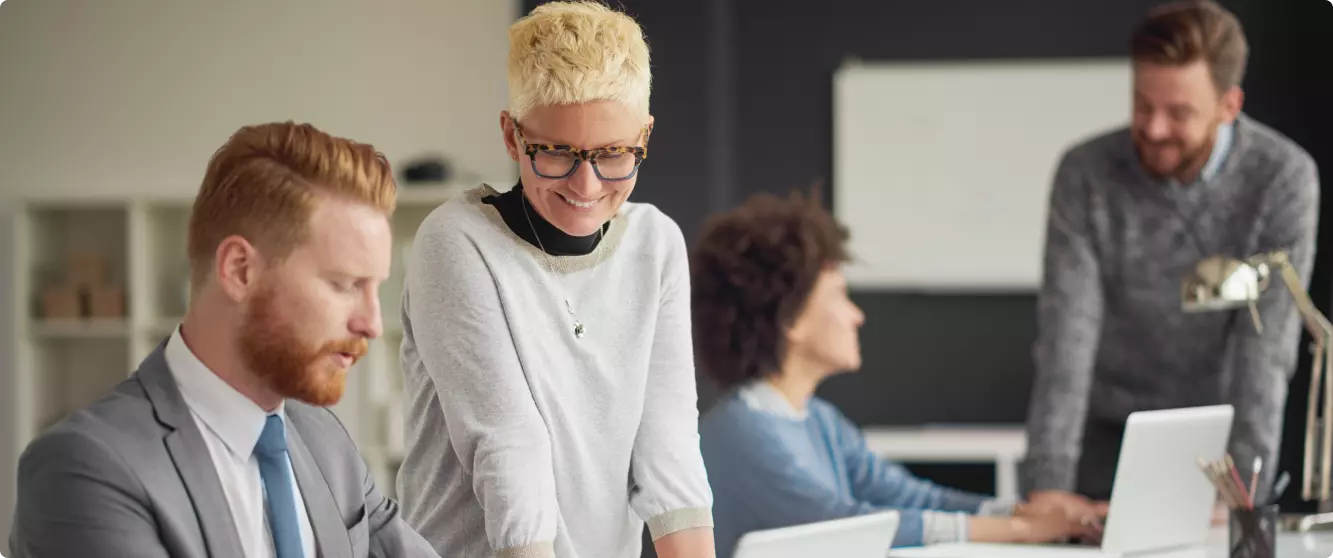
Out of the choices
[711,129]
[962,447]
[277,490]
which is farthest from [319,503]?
[962,447]

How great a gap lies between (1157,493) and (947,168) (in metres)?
2.93

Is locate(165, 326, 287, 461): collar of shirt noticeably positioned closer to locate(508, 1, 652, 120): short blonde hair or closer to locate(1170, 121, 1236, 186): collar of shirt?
locate(508, 1, 652, 120): short blonde hair

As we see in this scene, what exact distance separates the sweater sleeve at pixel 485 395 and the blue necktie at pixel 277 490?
17 centimetres

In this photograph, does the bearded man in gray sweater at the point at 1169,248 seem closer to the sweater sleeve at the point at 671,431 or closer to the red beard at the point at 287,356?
the sweater sleeve at the point at 671,431

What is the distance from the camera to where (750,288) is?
2.31m

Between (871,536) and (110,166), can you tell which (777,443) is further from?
(110,166)

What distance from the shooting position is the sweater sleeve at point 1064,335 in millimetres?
2467

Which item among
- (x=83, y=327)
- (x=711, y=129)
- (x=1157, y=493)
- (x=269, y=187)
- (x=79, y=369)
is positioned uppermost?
(x=269, y=187)

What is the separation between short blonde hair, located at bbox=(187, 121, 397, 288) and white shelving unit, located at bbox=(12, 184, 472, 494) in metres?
3.37

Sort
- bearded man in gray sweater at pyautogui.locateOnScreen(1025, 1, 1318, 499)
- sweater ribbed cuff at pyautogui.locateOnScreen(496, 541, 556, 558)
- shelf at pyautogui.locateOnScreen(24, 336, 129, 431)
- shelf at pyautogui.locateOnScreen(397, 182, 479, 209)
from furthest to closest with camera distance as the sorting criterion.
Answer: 1. shelf at pyautogui.locateOnScreen(24, 336, 129, 431)
2. shelf at pyautogui.locateOnScreen(397, 182, 479, 209)
3. bearded man in gray sweater at pyautogui.locateOnScreen(1025, 1, 1318, 499)
4. sweater ribbed cuff at pyautogui.locateOnScreen(496, 541, 556, 558)

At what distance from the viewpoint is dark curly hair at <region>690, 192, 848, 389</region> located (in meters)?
2.31

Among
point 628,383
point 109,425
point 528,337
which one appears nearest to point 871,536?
point 628,383

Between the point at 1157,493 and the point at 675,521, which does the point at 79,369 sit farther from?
the point at 675,521

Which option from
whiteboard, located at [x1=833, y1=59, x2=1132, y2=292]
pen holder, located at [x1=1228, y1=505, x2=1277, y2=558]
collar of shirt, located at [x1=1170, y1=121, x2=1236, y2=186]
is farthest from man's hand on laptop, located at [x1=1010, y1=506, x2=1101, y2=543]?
whiteboard, located at [x1=833, y1=59, x2=1132, y2=292]
